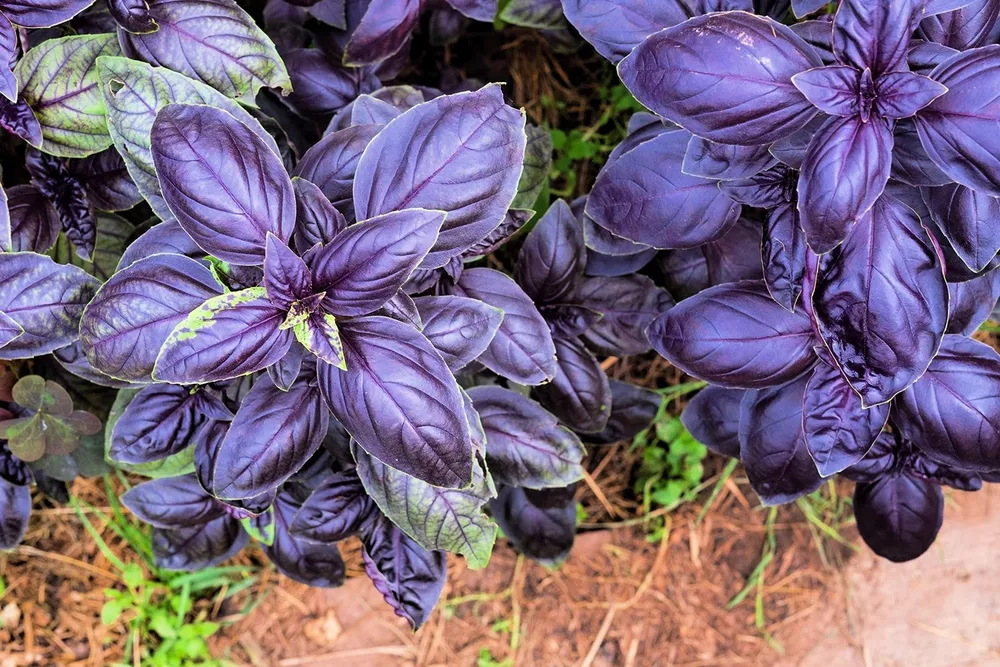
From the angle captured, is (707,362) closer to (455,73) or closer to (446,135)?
(446,135)

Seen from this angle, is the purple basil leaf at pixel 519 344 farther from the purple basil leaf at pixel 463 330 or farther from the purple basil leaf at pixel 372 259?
the purple basil leaf at pixel 372 259

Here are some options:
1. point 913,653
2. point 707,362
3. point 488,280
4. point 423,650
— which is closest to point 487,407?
point 488,280

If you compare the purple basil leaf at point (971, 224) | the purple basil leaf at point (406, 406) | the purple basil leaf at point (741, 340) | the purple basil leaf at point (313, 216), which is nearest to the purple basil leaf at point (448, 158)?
the purple basil leaf at point (313, 216)

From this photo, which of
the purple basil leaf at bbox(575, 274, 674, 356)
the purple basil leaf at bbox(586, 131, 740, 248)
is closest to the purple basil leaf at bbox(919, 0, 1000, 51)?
the purple basil leaf at bbox(586, 131, 740, 248)

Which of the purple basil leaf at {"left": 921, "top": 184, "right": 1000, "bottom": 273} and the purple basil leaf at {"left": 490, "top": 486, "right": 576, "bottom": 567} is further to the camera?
the purple basil leaf at {"left": 490, "top": 486, "right": 576, "bottom": 567}

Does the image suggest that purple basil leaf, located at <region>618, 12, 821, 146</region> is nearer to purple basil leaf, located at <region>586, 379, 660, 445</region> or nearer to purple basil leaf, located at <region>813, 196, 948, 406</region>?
purple basil leaf, located at <region>813, 196, 948, 406</region>

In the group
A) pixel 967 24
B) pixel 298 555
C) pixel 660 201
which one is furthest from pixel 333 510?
pixel 967 24

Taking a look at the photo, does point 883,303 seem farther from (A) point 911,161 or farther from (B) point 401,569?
(B) point 401,569
